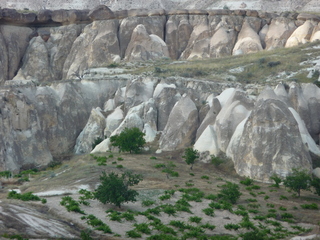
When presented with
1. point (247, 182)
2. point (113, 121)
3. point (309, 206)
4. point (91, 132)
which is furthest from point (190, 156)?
point (91, 132)

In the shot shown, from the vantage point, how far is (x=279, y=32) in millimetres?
77562

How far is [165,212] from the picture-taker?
2714 cm

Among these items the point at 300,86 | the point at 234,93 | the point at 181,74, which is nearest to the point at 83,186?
the point at 234,93

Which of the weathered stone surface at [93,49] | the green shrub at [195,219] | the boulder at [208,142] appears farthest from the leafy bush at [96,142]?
the weathered stone surface at [93,49]

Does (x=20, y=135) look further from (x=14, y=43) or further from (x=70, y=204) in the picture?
(x=14, y=43)

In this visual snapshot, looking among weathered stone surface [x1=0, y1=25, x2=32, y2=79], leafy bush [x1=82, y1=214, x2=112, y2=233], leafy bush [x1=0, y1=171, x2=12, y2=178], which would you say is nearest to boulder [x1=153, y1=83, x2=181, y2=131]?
leafy bush [x1=0, y1=171, x2=12, y2=178]

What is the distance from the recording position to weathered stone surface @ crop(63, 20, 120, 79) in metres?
78.6

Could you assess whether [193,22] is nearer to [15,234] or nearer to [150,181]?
[150,181]

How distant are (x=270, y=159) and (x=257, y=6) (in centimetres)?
7188

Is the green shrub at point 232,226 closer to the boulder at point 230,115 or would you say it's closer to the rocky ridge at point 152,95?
the rocky ridge at point 152,95

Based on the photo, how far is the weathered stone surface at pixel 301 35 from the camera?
7319 centimetres

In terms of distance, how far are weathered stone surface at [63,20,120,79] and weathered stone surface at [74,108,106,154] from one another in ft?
79.0

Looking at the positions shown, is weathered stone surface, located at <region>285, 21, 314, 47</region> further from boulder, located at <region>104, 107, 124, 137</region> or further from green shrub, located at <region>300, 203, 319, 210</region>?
green shrub, located at <region>300, 203, 319, 210</region>

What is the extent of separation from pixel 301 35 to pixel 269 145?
134ft
